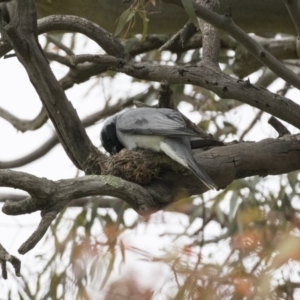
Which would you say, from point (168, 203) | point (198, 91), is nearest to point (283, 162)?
point (168, 203)

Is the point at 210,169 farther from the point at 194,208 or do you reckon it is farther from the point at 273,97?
the point at 194,208

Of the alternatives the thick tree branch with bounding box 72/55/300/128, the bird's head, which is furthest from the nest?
the bird's head

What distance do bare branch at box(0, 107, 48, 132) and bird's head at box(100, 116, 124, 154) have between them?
3.03ft

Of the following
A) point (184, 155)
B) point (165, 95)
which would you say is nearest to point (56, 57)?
point (165, 95)

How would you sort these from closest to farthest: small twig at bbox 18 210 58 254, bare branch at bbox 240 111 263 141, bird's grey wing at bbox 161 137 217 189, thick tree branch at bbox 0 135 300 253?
small twig at bbox 18 210 58 254 → thick tree branch at bbox 0 135 300 253 → bird's grey wing at bbox 161 137 217 189 → bare branch at bbox 240 111 263 141

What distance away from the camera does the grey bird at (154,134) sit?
2805 millimetres

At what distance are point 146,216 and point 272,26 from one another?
4.34 ft

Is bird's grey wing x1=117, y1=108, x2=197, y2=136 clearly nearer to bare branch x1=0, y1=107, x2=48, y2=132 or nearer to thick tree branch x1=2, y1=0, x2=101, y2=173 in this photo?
thick tree branch x1=2, y1=0, x2=101, y2=173

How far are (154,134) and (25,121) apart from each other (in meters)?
1.64

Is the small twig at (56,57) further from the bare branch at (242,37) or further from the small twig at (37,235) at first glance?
the small twig at (37,235)

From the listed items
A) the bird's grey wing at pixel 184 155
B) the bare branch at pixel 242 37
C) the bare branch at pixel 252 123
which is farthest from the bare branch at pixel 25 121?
the bare branch at pixel 242 37

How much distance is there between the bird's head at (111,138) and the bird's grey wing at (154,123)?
9 centimetres

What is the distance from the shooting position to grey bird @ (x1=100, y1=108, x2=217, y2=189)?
9.20 ft

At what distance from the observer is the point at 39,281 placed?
3.65 meters
